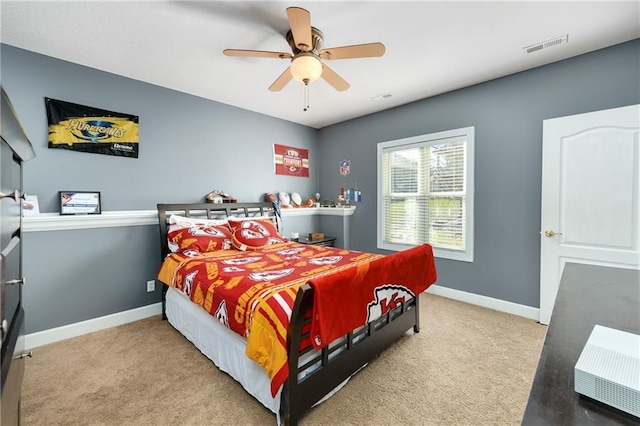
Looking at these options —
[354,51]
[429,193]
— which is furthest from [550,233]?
[354,51]

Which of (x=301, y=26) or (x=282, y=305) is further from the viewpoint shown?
(x=301, y=26)

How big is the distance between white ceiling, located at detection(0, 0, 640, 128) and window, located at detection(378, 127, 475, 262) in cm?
83

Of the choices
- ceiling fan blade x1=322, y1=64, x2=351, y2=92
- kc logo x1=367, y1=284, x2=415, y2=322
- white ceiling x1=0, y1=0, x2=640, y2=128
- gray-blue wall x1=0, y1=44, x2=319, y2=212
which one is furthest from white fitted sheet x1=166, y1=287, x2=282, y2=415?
white ceiling x1=0, y1=0, x2=640, y2=128

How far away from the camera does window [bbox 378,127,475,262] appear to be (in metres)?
3.42

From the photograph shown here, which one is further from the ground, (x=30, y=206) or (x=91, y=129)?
(x=91, y=129)

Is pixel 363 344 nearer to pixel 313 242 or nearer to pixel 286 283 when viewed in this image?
pixel 286 283

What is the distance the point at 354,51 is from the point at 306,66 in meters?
0.36

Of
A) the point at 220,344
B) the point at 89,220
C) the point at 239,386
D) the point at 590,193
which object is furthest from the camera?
the point at 89,220

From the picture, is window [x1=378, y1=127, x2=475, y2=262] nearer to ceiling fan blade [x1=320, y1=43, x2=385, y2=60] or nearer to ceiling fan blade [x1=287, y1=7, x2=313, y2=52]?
ceiling fan blade [x1=320, y1=43, x2=385, y2=60]

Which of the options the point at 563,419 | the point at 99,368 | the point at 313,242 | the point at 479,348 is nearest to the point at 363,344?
the point at 479,348

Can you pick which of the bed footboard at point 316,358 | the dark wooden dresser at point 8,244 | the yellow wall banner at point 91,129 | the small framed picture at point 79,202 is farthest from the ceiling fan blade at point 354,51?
the small framed picture at point 79,202

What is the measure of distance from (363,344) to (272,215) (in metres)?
2.61

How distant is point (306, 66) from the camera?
202 cm

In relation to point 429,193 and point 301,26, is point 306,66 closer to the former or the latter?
point 301,26
